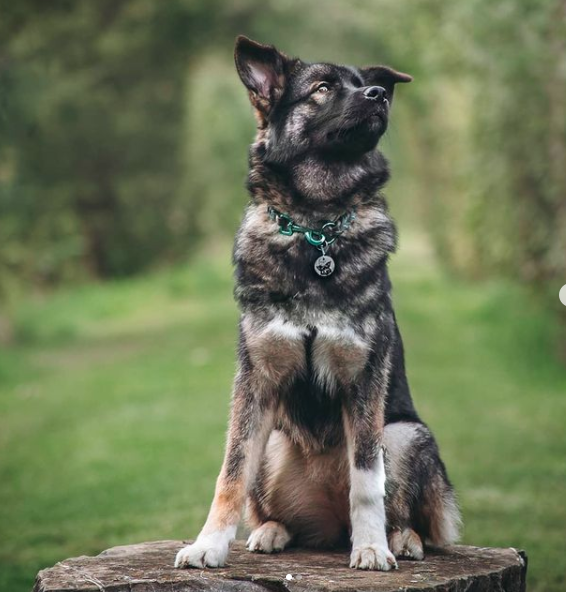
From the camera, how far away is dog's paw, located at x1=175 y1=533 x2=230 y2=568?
14.2 ft

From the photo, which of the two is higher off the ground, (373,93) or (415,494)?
(373,93)

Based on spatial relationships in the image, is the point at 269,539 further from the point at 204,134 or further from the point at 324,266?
the point at 204,134

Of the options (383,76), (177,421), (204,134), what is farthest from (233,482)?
(204,134)

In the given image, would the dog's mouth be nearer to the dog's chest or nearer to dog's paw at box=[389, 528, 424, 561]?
the dog's chest

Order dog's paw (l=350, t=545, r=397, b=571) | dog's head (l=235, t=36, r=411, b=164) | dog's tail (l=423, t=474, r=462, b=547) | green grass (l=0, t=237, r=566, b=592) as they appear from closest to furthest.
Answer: dog's paw (l=350, t=545, r=397, b=571), dog's head (l=235, t=36, r=411, b=164), dog's tail (l=423, t=474, r=462, b=547), green grass (l=0, t=237, r=566, b=592)

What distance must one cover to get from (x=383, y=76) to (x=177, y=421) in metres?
7.33

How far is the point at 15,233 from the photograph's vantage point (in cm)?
1731

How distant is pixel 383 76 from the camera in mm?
4840

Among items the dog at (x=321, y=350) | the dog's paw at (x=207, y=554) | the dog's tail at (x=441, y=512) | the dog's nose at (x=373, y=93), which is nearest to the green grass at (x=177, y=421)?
the dog's tail at (x=441, y=512)

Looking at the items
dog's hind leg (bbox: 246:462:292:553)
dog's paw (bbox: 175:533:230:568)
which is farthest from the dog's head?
dog's paw (bbox: 175:533:230:568)

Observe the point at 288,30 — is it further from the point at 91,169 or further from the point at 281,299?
the point at 281,299

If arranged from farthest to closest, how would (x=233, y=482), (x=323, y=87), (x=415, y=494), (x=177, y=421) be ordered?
(x=177, y=421)
(x=415, y=494)
(x=323, y=87)
(x=233, y=482)

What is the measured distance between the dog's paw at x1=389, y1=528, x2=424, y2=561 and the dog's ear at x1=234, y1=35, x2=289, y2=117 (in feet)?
6.49

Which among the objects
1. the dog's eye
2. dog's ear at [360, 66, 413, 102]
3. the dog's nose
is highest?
dog's ear at [360, 66, 413, 102]
